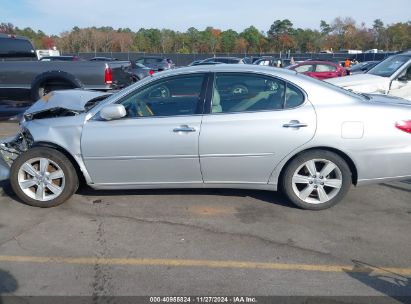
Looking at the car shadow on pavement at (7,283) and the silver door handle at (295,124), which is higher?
the silver door handle at (295,124)

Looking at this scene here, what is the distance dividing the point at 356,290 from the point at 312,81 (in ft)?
7.36

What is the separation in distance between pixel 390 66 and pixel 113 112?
23.0 ft

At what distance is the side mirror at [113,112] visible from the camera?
4.13 m

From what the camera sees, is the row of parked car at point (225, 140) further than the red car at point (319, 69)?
No

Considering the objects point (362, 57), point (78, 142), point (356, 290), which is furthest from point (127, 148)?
point (362, 57)

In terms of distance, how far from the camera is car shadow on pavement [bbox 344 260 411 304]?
2.95 metres

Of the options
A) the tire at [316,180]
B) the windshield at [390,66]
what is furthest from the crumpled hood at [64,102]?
the windshield at [390,66]

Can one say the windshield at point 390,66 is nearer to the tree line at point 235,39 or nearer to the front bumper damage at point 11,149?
the front bumper damage at point 11,149

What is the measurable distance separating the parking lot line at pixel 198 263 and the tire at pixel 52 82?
19.8ft

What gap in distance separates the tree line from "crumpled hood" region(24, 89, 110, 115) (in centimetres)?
8654

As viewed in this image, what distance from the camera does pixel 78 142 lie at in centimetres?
430

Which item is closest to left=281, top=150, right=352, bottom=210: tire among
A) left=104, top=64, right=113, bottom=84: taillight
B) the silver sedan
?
the silver sedan

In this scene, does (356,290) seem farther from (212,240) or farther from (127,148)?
(127,148)

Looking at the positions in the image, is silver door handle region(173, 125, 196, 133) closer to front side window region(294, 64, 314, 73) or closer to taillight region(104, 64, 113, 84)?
taillight region(104, 64, 113, 84)
